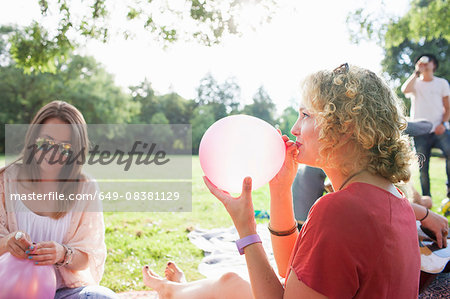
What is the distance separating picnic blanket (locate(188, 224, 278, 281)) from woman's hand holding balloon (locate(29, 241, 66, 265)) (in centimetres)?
151

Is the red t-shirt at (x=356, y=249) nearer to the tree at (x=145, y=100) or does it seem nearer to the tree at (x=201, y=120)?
the tree at (x=201, y=120)

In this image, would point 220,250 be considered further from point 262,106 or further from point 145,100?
point 145,100

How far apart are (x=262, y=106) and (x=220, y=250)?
3700 centimetres

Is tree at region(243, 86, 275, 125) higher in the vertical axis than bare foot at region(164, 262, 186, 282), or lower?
lower

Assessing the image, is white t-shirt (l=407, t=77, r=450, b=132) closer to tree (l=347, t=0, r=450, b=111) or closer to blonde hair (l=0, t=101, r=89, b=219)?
tree (l=347, t=0, r=450, b=111)

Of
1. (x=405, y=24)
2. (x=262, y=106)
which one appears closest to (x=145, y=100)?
(x=262, y=106)

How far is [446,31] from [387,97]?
8017mm

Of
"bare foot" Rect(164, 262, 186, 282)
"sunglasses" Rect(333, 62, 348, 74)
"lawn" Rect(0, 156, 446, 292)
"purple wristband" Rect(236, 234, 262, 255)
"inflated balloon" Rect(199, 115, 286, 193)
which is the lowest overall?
"lawn" Rect(0, 156, 446, 292)

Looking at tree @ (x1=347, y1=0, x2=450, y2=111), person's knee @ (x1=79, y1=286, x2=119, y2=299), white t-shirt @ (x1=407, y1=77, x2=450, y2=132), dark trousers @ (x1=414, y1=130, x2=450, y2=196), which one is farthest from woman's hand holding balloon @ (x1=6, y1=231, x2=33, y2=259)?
tree @ (x1=347, y1=0, x2=450, y2=111)

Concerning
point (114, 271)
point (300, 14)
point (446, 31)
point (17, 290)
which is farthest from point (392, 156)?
point (446, 31)

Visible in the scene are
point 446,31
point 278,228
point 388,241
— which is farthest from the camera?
point 446,31

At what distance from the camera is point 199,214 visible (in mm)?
6504

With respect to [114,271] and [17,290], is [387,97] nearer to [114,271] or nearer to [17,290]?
[17,290]

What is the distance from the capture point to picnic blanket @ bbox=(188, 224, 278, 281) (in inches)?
145
